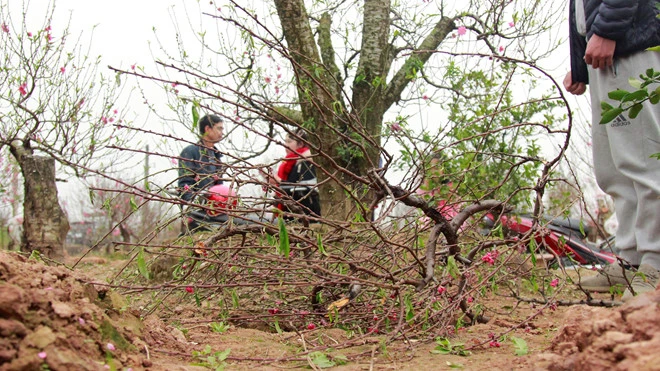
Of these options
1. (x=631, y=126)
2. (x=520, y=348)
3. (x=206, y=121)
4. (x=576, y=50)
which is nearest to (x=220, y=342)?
(x=520, y=348)

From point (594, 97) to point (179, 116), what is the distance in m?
4.79

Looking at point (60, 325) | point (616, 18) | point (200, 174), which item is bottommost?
point (60, 325)

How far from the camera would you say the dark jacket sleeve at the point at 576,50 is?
11.1ft

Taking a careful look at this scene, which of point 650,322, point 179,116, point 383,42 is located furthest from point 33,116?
point 650,322

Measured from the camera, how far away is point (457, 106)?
566 centimetres

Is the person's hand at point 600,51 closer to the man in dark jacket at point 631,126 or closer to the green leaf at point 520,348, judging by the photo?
the man in dark jacket at point 631,126

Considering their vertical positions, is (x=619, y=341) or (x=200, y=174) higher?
(x=200, y=174)

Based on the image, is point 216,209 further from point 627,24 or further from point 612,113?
point 627,24

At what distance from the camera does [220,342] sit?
2.60m

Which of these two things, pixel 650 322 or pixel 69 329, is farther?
pixel 69 329

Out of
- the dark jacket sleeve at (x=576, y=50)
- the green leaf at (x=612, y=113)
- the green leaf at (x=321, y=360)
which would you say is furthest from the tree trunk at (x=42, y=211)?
the green leaf at (x=612, y=113)

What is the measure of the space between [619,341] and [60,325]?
58.6 inches

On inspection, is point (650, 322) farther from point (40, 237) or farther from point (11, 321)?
point (40, 237)

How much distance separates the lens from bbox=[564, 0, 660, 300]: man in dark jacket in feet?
9.36
